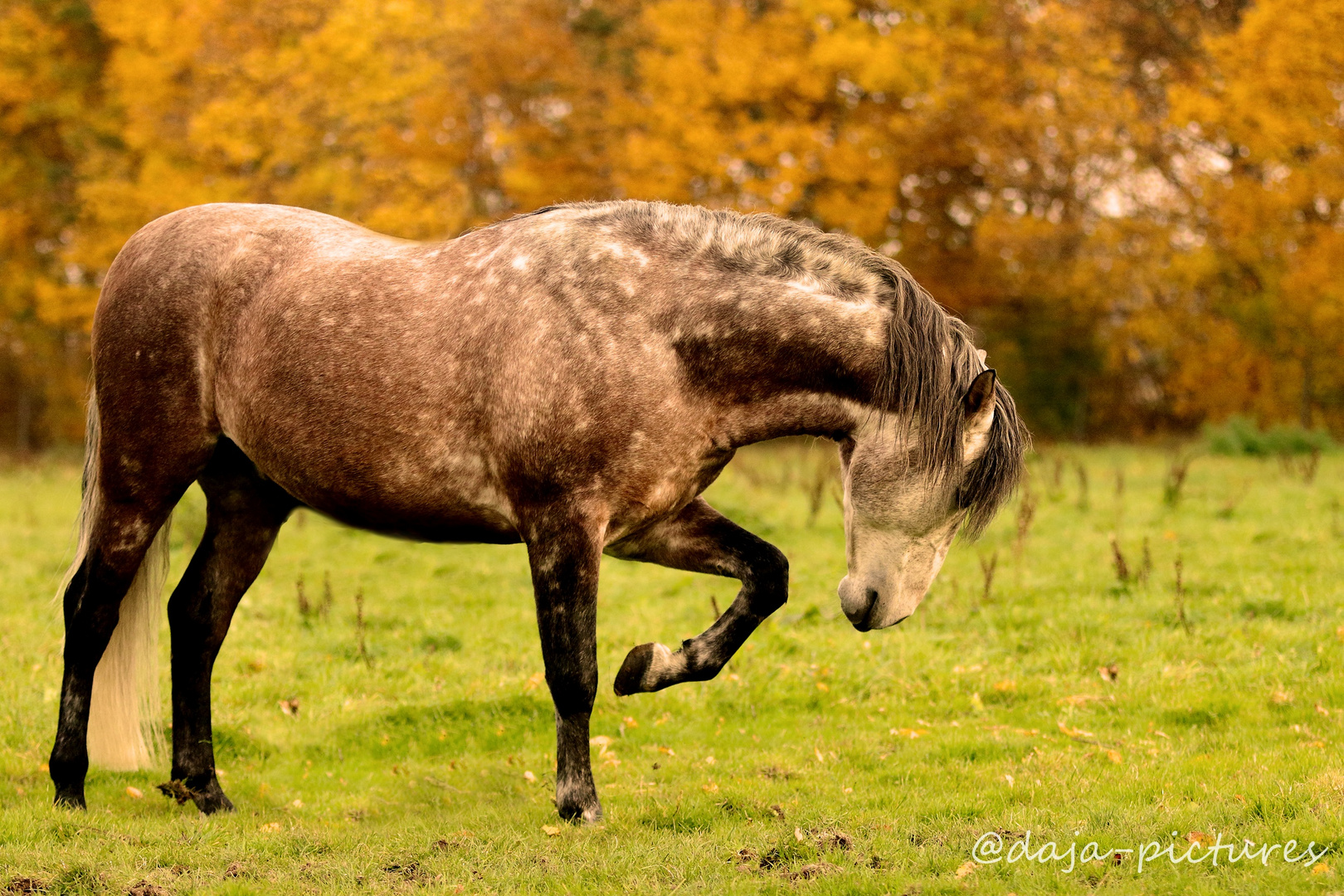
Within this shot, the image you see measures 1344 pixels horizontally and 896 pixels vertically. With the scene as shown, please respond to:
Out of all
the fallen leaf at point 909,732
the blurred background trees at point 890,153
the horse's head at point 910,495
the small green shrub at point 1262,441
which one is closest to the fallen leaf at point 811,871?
the horse's head at point 910,495

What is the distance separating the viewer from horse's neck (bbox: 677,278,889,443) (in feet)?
13.9

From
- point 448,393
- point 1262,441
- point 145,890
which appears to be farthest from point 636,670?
point 1262,441

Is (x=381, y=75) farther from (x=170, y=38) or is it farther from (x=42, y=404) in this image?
(x=42, y=404)

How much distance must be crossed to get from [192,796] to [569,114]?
22315 millimetres

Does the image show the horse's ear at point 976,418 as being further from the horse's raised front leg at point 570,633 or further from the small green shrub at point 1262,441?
the small green shrub at point 1262,441

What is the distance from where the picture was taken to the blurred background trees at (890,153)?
63.3 ft

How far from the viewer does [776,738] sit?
569cm

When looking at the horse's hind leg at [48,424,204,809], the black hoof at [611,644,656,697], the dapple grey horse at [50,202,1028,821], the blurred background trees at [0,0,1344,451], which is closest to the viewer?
the dapple grey horse at [50,202,1028,821]

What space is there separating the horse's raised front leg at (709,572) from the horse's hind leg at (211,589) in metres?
1.61

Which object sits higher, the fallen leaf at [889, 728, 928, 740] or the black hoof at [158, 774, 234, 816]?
the black hoof at [158, 774, 234, 816]

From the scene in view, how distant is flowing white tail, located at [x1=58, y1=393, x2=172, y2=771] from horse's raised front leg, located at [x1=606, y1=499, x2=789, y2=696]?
200 centimetres


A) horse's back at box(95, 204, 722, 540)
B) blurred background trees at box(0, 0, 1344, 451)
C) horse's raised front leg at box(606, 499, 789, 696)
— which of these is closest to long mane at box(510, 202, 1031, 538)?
horse's back at box(95, 204, 722, 540)

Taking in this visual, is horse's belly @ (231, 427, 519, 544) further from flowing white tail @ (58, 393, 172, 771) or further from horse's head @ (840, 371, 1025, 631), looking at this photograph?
horse's head @ (840, 371, 1025, 631)

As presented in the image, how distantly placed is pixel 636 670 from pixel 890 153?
18649mm
